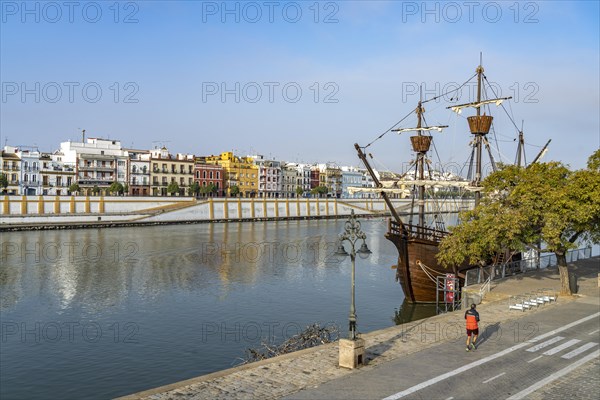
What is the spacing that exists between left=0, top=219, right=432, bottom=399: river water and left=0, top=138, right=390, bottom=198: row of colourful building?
4978 centimetres

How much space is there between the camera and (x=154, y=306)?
3344cm

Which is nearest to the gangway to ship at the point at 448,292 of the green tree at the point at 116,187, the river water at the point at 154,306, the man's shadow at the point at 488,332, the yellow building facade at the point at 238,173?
the river water at the point at 154,306

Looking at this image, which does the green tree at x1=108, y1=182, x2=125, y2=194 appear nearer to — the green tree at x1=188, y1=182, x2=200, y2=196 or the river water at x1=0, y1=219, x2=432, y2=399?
the green tree at x1=188, y1=182, x2=200, y2=196

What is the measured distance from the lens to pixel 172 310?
32.4m

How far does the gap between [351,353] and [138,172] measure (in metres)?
116

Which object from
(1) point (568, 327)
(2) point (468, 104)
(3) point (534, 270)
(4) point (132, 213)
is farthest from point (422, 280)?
(4) point (132, 213)

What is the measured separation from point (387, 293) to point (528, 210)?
1484 cm

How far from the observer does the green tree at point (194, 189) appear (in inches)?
4946

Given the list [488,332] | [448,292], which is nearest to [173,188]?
[448,292]

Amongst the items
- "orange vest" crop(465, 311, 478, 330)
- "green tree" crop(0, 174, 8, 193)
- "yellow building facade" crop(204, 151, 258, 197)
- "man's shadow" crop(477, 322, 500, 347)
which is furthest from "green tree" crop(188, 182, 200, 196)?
"orange vest" crop(465, 311, 478, 330)

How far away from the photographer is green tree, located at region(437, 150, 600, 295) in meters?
26.3

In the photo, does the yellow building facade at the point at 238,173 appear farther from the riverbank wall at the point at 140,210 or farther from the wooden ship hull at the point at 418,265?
the wooden ship hull at the point at 418,265

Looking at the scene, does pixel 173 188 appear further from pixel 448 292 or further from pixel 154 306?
pixel 448 292

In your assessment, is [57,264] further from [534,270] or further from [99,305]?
[534,270]
